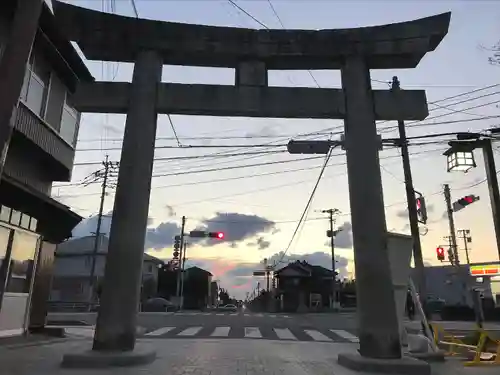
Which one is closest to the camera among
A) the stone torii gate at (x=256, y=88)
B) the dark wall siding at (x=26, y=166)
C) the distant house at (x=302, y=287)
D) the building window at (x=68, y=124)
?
the stone torii gate at (x=256, y=88)

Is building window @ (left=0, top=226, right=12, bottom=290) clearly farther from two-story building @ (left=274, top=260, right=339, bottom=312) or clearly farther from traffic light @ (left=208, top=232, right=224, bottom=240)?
two-story building @ (left=274, top=260, right=339, bottom=312)

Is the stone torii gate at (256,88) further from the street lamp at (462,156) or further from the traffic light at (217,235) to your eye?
the traffic light at (217,235)

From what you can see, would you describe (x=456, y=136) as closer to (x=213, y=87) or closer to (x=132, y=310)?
(x=213, y=87)

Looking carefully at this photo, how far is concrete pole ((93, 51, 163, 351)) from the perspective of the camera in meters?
8.89

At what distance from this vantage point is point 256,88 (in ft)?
34.6

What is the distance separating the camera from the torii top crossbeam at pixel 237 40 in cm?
1030

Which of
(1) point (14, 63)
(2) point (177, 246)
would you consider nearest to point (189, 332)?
(1) point (14, 63)

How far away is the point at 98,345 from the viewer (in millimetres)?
8773

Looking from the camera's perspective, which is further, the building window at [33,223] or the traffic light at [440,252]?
the traffic light at [440,252]

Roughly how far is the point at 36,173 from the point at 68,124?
7.77 ft

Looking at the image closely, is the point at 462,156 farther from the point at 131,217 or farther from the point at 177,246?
the point at 177,246

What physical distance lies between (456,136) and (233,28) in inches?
299

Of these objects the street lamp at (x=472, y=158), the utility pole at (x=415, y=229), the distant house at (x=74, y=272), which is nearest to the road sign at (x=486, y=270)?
the utility pole at (x=415, y=229)

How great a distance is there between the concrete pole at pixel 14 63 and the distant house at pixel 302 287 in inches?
2052
